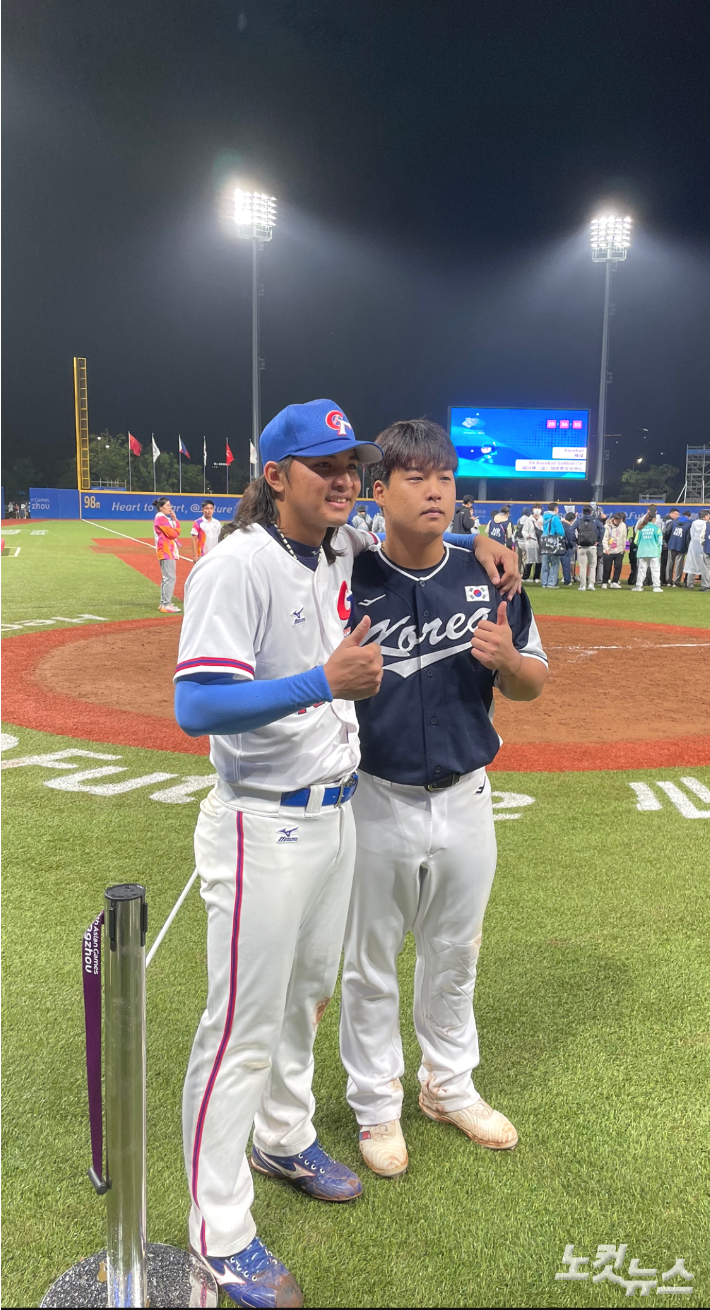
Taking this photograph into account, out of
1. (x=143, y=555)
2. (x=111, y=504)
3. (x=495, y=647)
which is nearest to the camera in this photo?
(x=495, y=647)

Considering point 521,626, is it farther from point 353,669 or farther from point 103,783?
point 103,783

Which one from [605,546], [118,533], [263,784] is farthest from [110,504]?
[263,784]

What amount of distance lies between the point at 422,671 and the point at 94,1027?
1.31 m

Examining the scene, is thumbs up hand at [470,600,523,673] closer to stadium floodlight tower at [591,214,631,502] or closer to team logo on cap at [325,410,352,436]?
team logo on cap at [325,410,352,436]

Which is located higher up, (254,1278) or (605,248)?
(605,248)

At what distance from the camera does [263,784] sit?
6.96ft

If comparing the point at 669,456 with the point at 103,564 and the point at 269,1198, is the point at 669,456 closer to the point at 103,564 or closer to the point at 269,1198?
the point at 103,564

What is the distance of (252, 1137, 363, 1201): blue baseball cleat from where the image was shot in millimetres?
2463

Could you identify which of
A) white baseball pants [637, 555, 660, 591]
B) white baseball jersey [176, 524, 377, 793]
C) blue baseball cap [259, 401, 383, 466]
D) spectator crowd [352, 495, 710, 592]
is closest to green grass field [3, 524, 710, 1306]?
white baseball jersey [176, 524, 377, 793]

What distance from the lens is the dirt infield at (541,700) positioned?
281 inches

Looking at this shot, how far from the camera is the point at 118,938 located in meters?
1.87

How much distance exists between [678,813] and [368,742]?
3.80 meters

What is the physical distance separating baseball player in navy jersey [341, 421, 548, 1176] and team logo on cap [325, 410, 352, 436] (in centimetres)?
31

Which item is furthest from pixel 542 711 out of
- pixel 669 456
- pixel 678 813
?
pixel 669 456
